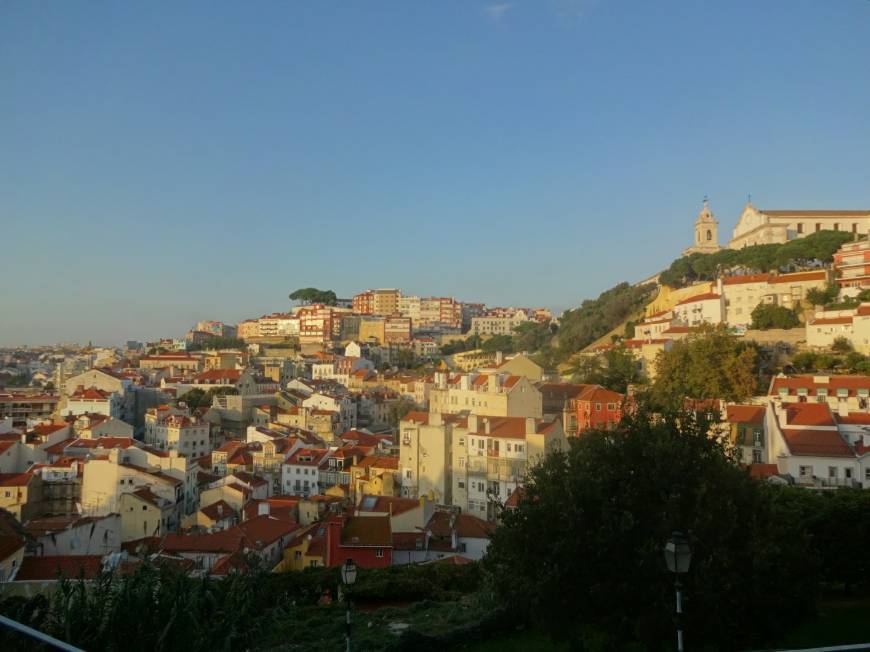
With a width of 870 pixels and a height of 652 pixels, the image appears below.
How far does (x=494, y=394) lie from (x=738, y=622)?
30.2 metres

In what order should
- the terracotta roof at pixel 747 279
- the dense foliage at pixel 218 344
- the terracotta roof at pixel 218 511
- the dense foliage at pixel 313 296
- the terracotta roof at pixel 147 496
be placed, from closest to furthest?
1. the terracotta roof at pixel 218 511
2. the terracotta roof at pixel 147 496
3. the terracotta roof at pixel 747 279
4. the dense foliage at pixel 218 344
5. the dense foliage at pixel 313 296

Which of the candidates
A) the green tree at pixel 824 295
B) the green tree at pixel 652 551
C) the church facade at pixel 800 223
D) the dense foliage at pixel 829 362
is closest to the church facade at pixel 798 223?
the church facade at pixel 800 223

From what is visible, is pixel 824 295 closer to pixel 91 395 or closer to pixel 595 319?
pixel 595 319

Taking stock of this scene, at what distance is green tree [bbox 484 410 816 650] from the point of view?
902 centimetres

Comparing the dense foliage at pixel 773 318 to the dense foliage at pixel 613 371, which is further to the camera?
the dense foliage at pixel 773 318

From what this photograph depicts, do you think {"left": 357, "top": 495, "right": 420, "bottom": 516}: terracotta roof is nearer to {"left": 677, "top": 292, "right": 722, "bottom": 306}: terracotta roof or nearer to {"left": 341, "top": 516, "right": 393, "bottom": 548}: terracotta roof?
{"left": 341, "top": 516, "right": 393, "bottom": 548}: terracotta roof

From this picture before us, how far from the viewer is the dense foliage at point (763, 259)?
59.8 meters

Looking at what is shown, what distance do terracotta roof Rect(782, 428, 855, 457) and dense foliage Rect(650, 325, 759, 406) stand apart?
8.28 m

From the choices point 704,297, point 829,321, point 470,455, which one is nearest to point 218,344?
point 704,297

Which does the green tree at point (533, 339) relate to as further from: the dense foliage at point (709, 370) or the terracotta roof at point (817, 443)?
the terracotta roof at point (817, 443)

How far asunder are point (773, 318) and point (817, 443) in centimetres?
2659

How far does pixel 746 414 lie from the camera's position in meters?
29.9

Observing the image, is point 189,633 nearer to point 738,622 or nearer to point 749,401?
point 738,622

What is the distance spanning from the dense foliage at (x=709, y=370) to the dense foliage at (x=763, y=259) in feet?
88.3
